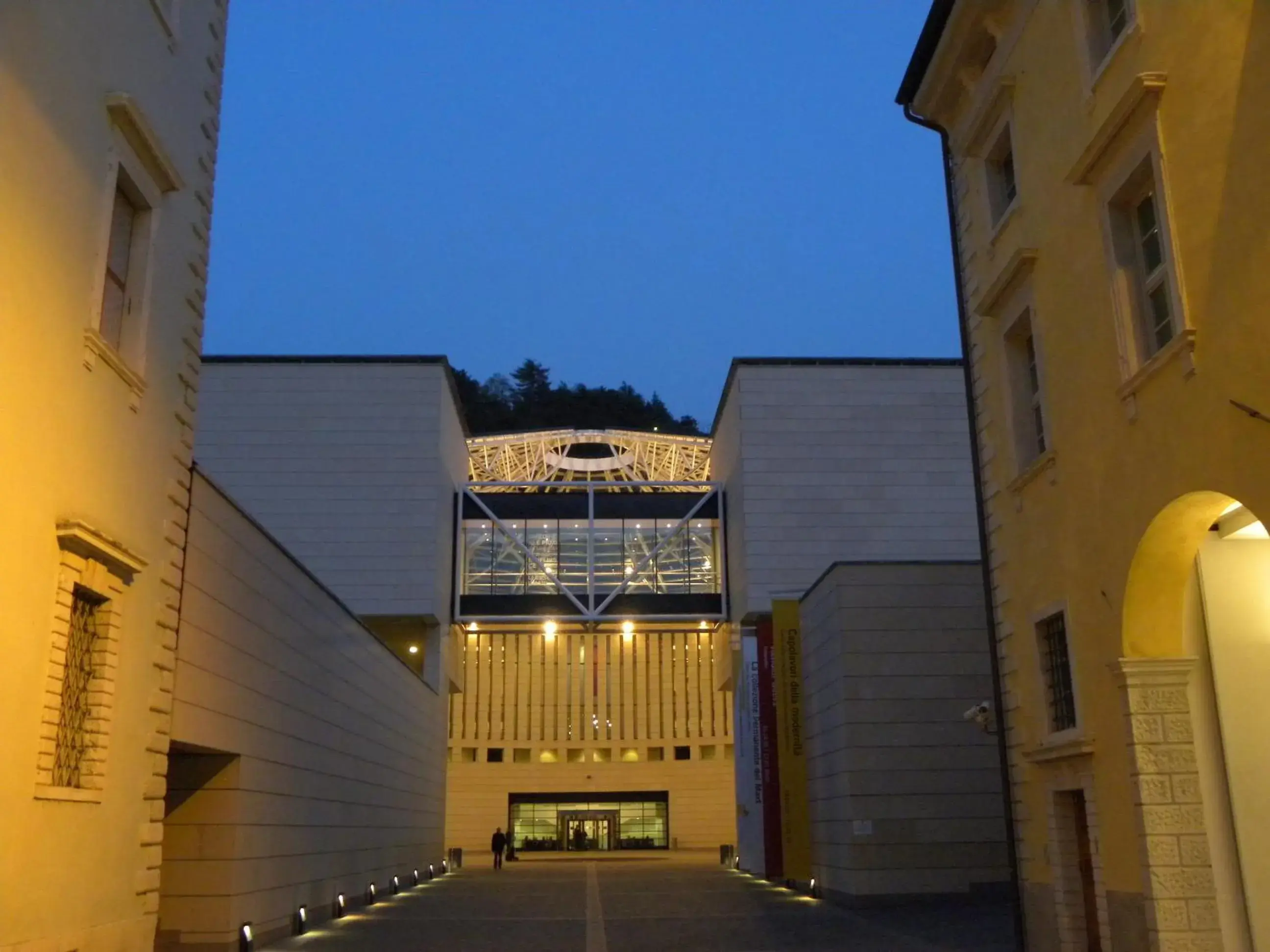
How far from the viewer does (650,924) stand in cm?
1991

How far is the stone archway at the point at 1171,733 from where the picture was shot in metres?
10.5

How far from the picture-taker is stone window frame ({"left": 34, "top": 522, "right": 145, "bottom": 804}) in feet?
32.6

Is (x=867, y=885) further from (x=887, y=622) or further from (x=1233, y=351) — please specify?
(x=1233, y=351)

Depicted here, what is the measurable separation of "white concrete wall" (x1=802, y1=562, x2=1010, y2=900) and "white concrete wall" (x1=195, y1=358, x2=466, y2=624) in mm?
16926

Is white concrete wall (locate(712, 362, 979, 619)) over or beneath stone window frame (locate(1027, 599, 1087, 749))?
over

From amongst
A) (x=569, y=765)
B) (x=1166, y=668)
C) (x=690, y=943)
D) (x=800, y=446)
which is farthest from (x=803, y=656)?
(x=569, y=765)

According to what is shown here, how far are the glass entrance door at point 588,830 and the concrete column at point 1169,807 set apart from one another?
158 feet

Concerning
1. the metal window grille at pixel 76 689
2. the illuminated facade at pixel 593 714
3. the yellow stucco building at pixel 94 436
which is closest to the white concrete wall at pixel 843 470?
the illuminated facade at pixel 593 714

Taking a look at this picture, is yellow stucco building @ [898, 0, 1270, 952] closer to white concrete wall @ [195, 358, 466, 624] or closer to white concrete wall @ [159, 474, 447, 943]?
white concrete wall @ [159, 474, 447, 943]

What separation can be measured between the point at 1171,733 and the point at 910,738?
1147cm

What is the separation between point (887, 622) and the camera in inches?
888

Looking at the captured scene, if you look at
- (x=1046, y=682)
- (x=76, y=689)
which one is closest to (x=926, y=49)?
(x=1046, y=682)

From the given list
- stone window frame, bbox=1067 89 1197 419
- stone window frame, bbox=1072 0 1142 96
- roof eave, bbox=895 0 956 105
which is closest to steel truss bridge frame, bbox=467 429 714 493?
roof eave, bbox=895 0 956 105

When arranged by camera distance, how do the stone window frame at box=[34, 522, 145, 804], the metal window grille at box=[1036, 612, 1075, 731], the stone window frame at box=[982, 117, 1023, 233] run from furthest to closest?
the stone window frame at box=[982, 117, 1023, 233]
the metal window grille at box=[1036, 612, 1075, 731]
the stone window frame at box=[34, 522, 145, 804]
